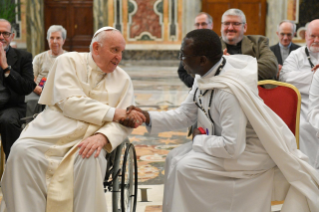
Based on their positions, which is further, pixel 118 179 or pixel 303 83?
pixel 303 83

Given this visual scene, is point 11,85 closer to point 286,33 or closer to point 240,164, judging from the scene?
point 240,164

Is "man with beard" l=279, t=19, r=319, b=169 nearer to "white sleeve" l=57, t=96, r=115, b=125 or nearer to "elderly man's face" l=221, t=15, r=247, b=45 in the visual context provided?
"elderly man's face" l=221, t=15, r=247, b=45

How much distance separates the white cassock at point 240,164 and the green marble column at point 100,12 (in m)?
9.71

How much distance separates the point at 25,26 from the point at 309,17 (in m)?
7.33

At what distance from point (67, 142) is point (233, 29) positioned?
205 cm

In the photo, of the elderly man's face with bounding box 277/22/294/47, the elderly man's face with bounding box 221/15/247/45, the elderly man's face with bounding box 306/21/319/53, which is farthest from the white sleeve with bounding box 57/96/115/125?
the elderly man's face with bounding box 277/22/294/47

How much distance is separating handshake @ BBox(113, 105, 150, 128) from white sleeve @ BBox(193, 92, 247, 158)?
0.47 meters

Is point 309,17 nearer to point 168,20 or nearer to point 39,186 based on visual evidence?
point 168,20

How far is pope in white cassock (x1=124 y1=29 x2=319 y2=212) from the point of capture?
2393mm

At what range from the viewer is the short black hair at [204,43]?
7.93 ft

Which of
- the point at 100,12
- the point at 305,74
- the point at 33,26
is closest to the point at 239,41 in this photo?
the point at 305,74

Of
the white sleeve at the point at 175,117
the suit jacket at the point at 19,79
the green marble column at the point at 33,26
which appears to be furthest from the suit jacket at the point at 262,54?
the green marble column at the point at 33,26

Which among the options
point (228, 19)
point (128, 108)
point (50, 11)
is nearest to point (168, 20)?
point (50, 11)

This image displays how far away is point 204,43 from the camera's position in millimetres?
2422
